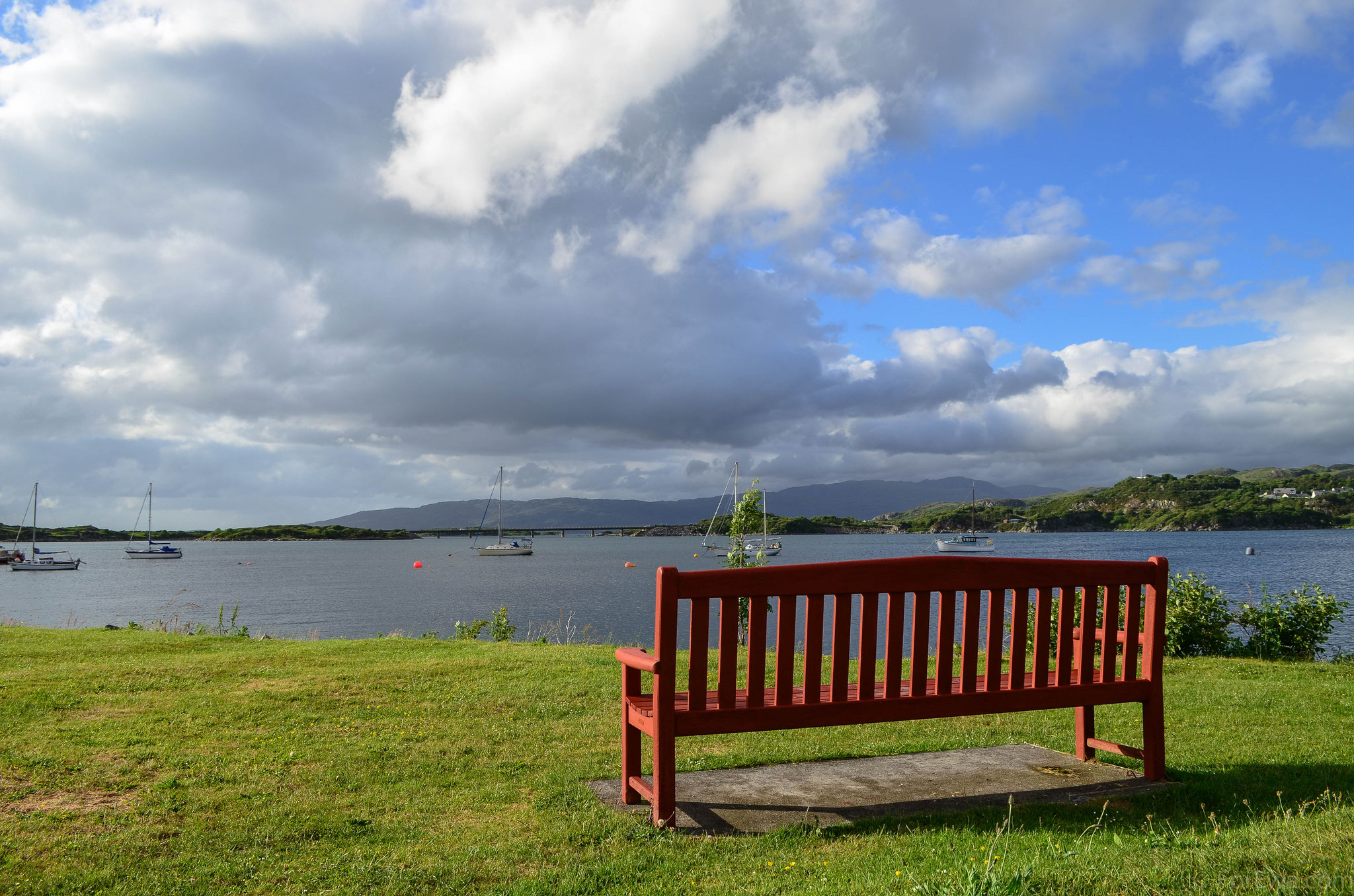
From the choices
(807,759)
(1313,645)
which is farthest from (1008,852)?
(1313,645)

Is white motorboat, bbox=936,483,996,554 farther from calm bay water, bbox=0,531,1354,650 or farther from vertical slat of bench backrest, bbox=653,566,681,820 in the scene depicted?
vertical slat of bench backrest, bbox=653,566,681,820

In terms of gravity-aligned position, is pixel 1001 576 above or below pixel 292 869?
above

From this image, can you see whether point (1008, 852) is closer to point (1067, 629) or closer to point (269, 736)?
point (1067, 629)

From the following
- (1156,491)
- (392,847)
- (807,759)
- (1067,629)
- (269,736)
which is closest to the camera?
(392,847)

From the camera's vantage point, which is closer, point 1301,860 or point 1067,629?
A: point 1301,860

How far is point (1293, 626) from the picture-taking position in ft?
43.7

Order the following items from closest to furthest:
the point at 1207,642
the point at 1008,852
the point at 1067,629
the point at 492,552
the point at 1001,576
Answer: the point at 1008,852, the point at 1001,576, the point at 1067,629, the point at 1207,642, the point at 492,552

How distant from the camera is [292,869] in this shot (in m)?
4.09

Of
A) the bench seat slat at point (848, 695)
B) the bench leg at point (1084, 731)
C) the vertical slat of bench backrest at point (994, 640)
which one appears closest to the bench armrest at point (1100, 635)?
the bench seat slat at point (848, 695)

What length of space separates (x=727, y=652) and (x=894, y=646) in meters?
1.05

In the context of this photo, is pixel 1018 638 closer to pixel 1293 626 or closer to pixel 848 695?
pixel 848 695

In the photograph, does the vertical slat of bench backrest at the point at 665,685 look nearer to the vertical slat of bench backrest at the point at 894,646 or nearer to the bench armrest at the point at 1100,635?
the vertical slat of bench backrest at the point at 894,646

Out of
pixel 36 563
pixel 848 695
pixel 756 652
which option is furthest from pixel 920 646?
pixel 36 563

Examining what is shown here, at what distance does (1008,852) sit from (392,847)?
2931 mm
